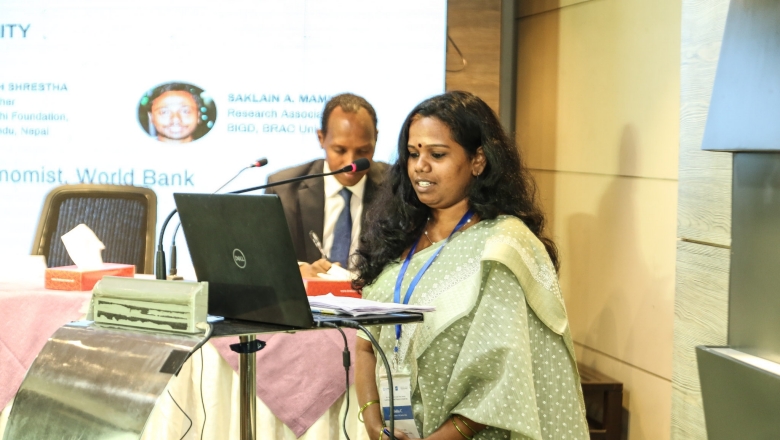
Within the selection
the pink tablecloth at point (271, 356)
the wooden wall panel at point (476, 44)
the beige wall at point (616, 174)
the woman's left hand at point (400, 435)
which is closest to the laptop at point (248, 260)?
the woman's left hand at point (400, 435)

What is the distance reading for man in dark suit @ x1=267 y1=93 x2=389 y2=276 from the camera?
3.78 meters

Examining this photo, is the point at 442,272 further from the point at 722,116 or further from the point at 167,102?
the point at 167,102

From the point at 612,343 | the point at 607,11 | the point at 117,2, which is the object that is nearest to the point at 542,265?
the point at 612,343

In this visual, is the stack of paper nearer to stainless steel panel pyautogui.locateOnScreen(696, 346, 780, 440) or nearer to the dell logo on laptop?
the dell logo on laptop

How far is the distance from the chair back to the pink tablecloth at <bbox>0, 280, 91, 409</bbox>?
0.87m

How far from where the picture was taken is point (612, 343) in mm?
3664

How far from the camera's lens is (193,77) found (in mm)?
4207

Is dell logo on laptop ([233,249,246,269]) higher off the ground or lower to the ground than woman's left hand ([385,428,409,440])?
higher

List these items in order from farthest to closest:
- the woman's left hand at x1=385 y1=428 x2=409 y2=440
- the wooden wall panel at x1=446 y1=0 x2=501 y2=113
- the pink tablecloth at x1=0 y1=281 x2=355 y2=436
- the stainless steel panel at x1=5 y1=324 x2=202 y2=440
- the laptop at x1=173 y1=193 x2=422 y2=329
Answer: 1. the wooden wall panel at x1=446 y1=0 x2=501 y2=113
2. the pink tablecloth at x1=0 y1=281 x2=355 y2=436
3. the woman's left hand at x1=385 y1=428 x2=409 y2=440
4. the laptop at x1=173 y1=193 x2=422 y2=329
5. the stainless steel panel at x1=5 y1=324 x2=202 y2=440

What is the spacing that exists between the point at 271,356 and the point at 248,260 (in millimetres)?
1377

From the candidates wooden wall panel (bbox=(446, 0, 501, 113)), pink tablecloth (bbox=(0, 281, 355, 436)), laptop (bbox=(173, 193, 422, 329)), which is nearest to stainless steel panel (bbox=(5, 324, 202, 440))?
laptop (bbox=(173, 193, 422, 329))

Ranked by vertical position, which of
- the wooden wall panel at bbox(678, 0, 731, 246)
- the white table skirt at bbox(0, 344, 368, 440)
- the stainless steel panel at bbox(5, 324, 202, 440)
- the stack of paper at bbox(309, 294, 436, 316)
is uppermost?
A: the wooden wall panel at bbox(678, 0, 731, 246)

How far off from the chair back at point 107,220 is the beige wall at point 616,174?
1968mm

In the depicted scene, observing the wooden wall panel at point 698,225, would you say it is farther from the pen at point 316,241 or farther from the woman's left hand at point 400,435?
the pen at point 316,241
